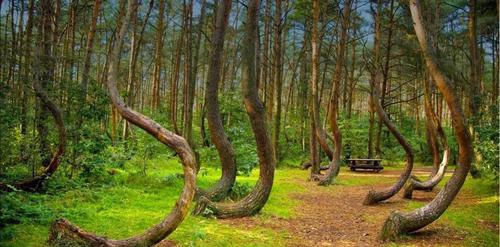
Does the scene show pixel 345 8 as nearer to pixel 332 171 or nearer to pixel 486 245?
pixel 332 171

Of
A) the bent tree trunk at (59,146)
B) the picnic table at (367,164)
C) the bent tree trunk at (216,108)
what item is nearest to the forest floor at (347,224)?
the bent tree trunk at (216,108)

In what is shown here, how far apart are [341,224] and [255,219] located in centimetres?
183

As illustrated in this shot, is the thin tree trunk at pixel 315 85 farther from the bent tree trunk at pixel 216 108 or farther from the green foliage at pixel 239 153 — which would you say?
the bent tree trunk at pixel 216 108

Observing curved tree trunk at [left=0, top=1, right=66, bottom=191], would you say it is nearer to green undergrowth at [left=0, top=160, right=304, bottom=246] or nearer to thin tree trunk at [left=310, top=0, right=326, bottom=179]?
green undergrowth at [left=0, top=160, right=304, bottom=246]

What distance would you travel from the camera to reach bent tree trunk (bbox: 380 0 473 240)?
23.2ft

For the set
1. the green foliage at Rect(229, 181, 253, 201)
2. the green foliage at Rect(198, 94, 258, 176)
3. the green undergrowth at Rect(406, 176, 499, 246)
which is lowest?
the green undergrowth at Rect(406, 176, 499, 246)

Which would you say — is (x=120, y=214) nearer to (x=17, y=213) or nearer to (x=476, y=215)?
(x=17, y=213)

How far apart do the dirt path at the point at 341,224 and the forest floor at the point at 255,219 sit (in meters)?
0.02

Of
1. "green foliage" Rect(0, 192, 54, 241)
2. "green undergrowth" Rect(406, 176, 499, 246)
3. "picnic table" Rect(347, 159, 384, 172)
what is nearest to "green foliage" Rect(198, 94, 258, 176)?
"green undergrowth" Rect(406, 176, 499, 246)

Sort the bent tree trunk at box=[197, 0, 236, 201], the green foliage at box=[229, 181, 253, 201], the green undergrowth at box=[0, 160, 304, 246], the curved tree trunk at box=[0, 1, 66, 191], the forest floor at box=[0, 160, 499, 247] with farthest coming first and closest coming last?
the green foliage at box=[229, 181, 253, 201], the bent tree trunk at box=[197, 0, 236, 201], the curved tree trunk at box=[0, 1, 66, 191], the forest floor at box=[0, 160, 499, 247], the green undergrowth at box=[0, 160, 304, 246]

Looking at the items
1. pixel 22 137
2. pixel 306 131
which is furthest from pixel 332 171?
pixel 306 131

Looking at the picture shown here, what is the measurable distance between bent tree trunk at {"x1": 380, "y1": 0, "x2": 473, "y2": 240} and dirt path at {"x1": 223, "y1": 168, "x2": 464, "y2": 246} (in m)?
0.24

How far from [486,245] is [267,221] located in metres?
3.79

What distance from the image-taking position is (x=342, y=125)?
25.7m
